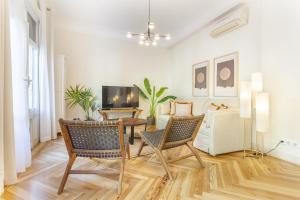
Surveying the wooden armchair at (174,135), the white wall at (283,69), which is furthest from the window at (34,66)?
the white wall at (283,69)

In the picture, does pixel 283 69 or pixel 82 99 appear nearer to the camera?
pixel 283 69

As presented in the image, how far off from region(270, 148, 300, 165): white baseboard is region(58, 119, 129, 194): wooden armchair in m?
2.39

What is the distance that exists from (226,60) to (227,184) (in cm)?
273

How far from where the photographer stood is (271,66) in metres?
3.00

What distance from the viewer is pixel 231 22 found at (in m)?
3.68

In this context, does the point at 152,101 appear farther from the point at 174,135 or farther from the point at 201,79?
the point at 174,135

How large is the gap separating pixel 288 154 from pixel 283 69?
123 centimetres

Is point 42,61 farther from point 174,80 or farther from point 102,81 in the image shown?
→ point 174,80

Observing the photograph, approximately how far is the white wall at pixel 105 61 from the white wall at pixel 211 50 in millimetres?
609

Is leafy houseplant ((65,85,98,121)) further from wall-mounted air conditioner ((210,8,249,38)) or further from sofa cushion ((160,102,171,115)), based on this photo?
wall-mounted air conditioner ((210,8,249,38))

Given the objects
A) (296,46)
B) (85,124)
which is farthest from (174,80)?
(85,124)

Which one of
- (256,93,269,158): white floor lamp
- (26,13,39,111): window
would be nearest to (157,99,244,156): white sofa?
(256,93,269,158): white floor lamp

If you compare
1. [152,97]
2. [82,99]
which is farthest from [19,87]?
[152,97]

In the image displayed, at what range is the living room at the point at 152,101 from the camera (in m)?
1.92
